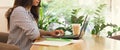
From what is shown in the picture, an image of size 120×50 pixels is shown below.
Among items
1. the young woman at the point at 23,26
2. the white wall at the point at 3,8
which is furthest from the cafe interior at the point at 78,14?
the young woman at the point at 23,26

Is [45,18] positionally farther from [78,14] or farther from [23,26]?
[23,26]

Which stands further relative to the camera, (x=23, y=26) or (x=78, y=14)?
(x=78, y=14)

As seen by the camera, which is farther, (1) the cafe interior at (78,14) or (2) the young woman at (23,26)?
(1) the cafe interior at (78,14)

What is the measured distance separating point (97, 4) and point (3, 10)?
5.04ft

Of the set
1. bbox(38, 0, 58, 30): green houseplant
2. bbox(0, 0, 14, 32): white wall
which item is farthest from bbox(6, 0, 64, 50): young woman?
bbox(0, 0, 14, 32): white wall

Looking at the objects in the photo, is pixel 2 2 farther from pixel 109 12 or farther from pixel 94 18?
pixel 109 12

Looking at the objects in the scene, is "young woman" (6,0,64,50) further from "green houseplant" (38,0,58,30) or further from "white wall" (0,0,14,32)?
"white wall" (0,0,14,32)

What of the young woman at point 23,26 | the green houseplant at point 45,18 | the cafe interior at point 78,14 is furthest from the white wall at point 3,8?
the young woman at point 23,26

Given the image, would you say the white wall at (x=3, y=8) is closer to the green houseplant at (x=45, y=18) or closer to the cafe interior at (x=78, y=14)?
the cafe interior at (x=78, y=14)

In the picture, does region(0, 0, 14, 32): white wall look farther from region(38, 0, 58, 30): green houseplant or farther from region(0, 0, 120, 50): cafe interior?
region(38, 0, 58, 30): green houseplant

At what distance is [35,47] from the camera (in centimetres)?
154

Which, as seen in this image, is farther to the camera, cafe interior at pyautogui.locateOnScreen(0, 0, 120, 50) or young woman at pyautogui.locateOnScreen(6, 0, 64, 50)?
cafe interior at pyautogui.locateOnScreen(0, 0, 120, 50)

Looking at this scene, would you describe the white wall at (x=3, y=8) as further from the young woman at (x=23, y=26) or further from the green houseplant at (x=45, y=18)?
the young woman at (x=23, y=26)

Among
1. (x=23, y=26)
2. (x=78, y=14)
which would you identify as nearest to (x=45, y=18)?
(x=78, y=14)
